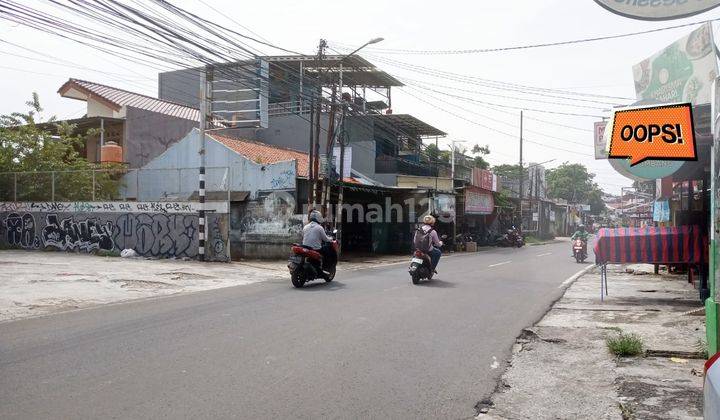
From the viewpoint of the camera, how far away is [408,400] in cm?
467

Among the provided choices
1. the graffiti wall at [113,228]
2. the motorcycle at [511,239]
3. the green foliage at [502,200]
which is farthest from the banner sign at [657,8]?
the green foliage at [502,200]

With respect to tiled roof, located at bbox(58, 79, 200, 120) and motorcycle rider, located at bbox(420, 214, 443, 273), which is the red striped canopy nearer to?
motorcycle rider, located at bbox(420, 214, 443, 273)

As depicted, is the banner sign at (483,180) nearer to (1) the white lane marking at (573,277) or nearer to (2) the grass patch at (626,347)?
(1) the white lane marking at (573,277)

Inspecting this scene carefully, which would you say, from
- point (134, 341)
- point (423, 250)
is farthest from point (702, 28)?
point (134, 341)

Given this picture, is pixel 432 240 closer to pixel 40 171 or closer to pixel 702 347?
pixel 702 347

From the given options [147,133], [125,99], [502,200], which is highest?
[125,99]

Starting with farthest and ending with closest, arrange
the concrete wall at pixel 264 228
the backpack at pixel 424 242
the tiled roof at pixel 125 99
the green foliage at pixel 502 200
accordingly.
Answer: the green foliage at pixel 502 200, the tiled roof at pixel 125 99, the concrete wall at pixel 264 228, the backpack at pixel 424 242

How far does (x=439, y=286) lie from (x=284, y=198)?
31.2 ft

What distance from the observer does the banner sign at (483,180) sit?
38938 millimetres

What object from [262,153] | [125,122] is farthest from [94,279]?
[125,122]

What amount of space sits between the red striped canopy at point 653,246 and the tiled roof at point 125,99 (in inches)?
993

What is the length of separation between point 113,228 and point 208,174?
4017 mm

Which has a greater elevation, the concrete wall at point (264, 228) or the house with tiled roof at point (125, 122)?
the house with tiled roof at point (125, 122)

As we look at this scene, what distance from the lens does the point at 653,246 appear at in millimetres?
10867
